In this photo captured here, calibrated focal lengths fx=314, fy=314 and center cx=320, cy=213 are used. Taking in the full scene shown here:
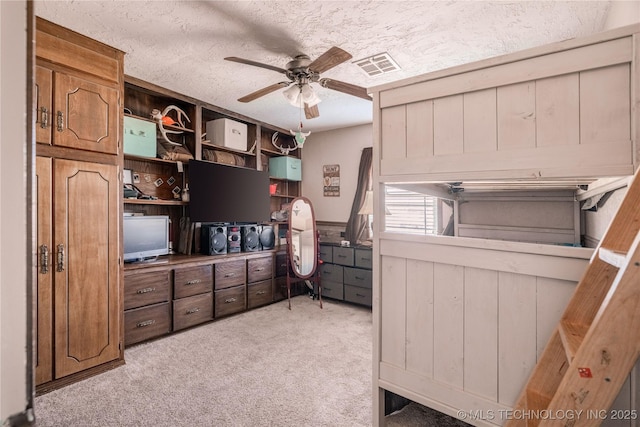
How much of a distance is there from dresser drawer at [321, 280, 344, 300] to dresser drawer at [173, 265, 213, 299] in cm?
159

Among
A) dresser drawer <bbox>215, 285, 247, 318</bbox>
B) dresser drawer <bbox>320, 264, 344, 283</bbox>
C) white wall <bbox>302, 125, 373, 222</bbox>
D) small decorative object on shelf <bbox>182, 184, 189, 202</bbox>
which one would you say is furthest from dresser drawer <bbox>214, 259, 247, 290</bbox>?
white wall <bbox>302, 125, 373, 222</bbox>

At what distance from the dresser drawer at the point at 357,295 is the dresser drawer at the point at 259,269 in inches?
41.0

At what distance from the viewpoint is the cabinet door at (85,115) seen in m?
2.14

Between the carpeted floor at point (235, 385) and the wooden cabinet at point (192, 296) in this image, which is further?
the wooden cabinet at point (192, 296)

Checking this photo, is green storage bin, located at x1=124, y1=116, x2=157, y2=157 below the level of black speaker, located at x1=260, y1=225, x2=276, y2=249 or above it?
above

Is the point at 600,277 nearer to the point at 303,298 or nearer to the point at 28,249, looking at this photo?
the point at 28,249

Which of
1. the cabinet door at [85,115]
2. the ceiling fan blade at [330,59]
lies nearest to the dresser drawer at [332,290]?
the ceiling fan blade at [330,59]

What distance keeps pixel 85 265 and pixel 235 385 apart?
54.3 inches

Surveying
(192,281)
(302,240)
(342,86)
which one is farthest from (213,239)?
(342,86)

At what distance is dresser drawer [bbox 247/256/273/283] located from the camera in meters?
3.89

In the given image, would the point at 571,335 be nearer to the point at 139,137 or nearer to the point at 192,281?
the point at 192,281

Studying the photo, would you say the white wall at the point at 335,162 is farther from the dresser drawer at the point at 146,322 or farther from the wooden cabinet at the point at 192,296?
the dresser drawer at the point at 146,322

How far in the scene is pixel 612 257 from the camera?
835 mm

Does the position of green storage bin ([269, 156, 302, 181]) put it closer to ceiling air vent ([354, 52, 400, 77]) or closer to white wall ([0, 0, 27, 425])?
ceiling air vent ([354, 52, 400, 77])
